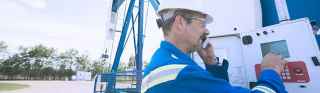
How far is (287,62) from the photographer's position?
1969mm

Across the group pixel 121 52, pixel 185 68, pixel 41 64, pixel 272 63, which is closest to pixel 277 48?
pixel 272 63

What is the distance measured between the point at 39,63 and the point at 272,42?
5987 centimetres

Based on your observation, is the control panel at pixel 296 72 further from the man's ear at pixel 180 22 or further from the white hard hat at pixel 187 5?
the man's ear at pixel 180 22

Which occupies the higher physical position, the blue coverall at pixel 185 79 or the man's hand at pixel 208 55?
the man's hand at pixel 208 55

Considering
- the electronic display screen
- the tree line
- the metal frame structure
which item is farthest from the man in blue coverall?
the tree line

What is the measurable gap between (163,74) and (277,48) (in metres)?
0.99

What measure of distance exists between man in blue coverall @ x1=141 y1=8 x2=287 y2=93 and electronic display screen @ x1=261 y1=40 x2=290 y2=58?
322mm

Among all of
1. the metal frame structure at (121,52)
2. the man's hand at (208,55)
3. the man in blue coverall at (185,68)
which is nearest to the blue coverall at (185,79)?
the man in blue coverall at (185,68)

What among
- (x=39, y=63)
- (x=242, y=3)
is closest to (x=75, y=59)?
(x=39, y=63)

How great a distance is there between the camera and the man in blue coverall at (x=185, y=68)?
53.8 inches

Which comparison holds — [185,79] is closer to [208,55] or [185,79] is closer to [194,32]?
[194,32]

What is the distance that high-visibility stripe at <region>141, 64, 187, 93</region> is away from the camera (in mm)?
1392

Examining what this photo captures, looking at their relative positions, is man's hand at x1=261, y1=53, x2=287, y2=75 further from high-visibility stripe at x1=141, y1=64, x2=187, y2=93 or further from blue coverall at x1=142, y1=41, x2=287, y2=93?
high-visibility stripe at x1=141, y1=64, x2=187, y2=93

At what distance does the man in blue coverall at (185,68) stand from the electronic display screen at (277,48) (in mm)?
322
